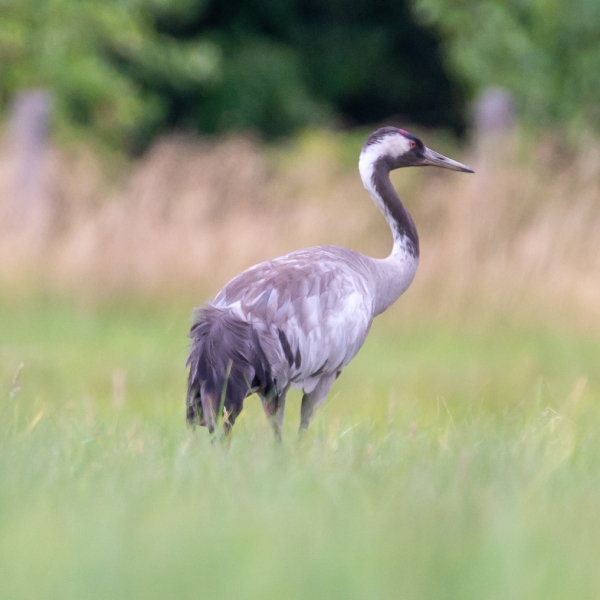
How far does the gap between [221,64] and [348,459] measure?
15.2 metres

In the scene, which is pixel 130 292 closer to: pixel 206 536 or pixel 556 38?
pixel 556 38

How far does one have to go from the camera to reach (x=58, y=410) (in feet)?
16.3

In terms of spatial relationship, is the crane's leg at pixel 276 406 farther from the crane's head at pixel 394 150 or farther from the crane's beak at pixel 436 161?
the crane's beak at pixel 436 161

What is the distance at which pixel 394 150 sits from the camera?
206 inches

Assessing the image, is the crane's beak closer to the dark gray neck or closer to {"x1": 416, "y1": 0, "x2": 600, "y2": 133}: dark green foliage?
the dark gray neck

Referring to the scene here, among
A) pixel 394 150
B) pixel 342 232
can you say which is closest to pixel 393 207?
pixel 394 150

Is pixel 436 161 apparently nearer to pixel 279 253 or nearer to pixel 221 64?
pixel 279 253

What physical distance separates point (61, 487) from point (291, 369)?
1428mm

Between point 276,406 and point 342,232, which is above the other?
point 342,232

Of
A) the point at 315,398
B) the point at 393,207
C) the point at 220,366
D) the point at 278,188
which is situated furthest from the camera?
the point at 278,188

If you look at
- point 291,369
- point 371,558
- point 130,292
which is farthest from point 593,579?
point 130,292

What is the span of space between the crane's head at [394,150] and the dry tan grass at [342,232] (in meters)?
4.10

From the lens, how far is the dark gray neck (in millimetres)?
5148

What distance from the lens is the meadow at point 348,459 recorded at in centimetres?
240
